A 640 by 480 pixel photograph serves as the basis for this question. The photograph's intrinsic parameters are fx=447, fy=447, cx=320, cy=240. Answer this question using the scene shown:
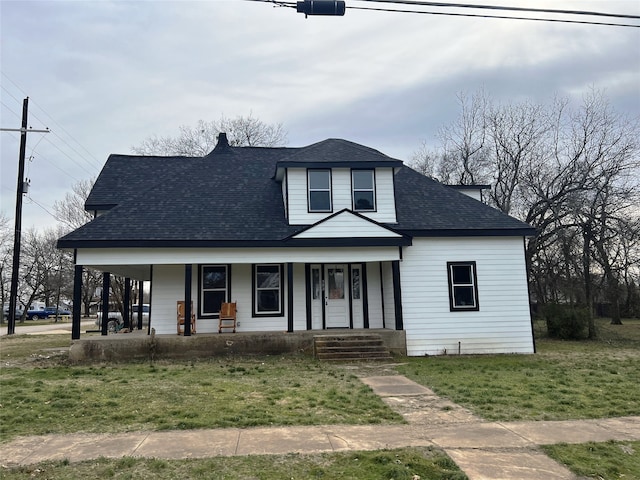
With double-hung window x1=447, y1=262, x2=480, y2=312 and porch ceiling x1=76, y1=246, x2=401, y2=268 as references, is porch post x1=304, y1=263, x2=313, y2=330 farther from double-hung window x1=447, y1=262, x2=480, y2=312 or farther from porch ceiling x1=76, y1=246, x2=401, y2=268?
double-hung window x1=447, y1=262, x2=480, y2=312

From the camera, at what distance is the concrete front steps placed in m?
11.8

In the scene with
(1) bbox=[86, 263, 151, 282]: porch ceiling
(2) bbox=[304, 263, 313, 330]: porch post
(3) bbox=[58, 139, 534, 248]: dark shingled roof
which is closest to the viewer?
(3) bbox=[58, 139, 534, 248]: dark shingled roof

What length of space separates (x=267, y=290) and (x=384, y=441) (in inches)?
360

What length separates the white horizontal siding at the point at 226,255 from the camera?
40.0ft

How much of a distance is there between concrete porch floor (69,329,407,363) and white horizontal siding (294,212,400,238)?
9.14 feet

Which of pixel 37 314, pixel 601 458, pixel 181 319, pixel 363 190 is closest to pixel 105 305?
pixel 181 319

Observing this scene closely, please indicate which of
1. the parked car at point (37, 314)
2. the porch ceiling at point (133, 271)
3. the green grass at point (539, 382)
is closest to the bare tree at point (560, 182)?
the green grass at point (539, 382)

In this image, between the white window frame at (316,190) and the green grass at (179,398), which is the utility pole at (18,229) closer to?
the green grass at (179,398)

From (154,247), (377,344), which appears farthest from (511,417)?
(154,247)

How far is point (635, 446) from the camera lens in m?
5.07

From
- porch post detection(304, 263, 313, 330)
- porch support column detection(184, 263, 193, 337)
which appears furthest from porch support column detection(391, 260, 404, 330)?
porch support column detection(184, 263, 193, 337)

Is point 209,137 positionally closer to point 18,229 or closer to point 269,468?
point 18,229

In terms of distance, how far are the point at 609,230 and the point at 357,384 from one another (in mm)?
13978

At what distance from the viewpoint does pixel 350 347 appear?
476 inches
